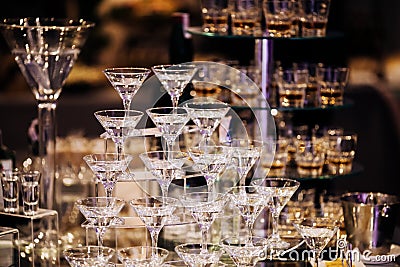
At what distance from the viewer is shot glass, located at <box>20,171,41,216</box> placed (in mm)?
2506

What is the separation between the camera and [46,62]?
275 cm

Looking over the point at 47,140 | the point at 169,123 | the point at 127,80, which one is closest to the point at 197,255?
the point at 169,123

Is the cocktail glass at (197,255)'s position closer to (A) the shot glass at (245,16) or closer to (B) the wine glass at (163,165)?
(B) the wine glass at (163,165)

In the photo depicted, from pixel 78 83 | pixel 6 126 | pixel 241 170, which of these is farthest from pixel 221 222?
pixel 78 83

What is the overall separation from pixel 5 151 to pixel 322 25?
42.3 inches

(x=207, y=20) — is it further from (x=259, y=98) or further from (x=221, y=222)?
(x=221, y=222)

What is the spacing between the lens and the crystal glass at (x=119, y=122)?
7.78ft

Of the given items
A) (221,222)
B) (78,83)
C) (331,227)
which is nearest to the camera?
(331,227)

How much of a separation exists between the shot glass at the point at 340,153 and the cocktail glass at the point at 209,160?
0.78m

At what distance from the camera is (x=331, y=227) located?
2.31m

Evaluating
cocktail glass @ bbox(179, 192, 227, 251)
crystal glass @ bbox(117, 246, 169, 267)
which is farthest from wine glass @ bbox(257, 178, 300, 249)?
crystal glass @ bbox(117, 246, 169, 267)

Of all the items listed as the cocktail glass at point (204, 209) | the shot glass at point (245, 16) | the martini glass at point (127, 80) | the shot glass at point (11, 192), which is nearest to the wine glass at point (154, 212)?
the cocktail glass at point (204, 209)

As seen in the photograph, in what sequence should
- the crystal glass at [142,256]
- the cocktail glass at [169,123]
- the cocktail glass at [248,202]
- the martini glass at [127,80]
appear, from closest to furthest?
the crystal glass at [142,256]
the cocktail glass at [248,202]
the cocktail glass at [169,123]
the martini glass at [127,80]

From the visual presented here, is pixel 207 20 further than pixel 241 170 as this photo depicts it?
Yes
